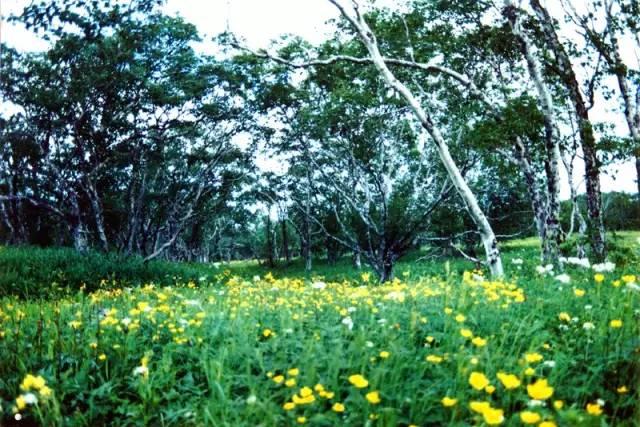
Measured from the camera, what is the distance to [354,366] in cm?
325

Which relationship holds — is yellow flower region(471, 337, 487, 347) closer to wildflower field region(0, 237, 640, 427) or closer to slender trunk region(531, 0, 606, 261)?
wildflower field region(0, 237, 640, 427)

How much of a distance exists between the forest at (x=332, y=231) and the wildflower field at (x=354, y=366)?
0.02 meters

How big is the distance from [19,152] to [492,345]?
28.8 meters

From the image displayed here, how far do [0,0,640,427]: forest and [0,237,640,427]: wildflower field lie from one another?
0.02 metres

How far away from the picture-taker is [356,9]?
36.0 ft

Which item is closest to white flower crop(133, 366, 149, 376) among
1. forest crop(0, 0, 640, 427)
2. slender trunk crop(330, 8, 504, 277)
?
forest crop(0, 0, 640, 427)

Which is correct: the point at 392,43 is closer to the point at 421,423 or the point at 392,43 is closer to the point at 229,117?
the point at 229,117

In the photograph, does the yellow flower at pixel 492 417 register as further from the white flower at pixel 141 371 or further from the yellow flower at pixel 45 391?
the yellow flower at pixel 45 391

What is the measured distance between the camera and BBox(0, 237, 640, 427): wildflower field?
2.78 m

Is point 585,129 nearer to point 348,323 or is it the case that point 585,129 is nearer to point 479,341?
point 348,323

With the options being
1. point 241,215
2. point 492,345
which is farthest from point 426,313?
point 241,215

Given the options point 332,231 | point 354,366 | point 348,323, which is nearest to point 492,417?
point 354,366

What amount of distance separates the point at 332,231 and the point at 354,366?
34134 millimetres

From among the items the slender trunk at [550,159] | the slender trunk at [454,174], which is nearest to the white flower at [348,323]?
the slender trunk at [454,174]
